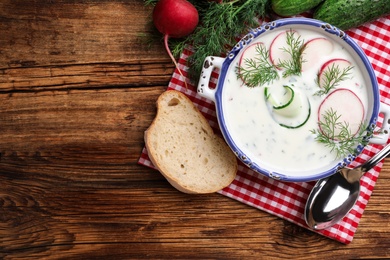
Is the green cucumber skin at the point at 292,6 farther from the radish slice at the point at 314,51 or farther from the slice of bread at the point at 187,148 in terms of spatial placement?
the slice of bread at the point at 187,148

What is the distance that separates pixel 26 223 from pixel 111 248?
36cm

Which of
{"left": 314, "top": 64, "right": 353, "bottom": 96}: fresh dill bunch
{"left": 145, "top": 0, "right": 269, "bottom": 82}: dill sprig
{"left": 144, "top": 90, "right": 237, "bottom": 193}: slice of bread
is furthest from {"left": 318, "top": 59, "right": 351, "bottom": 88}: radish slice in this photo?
{"left": 144, "top": 90, "right": 237, "bottom": 193}: slice of bread

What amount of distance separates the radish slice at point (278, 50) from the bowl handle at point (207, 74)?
0.60 ft

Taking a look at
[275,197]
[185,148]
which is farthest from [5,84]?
[275,197]

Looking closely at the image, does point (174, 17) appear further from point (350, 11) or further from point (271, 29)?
point (350, 11)

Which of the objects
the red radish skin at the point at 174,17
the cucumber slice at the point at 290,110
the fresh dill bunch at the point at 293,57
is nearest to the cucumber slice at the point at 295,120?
the cucumber slice at the point at 290,110

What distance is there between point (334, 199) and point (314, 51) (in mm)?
573

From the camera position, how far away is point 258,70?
193 centimetres

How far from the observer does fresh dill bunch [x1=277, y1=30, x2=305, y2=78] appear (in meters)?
1.93

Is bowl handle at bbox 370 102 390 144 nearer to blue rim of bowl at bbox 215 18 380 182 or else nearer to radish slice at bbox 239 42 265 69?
blue rim of bowl at bbox 215 18 380 182

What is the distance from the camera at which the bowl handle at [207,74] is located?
76.2 inches

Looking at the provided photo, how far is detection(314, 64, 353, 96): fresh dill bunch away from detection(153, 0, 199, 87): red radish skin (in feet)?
1.69

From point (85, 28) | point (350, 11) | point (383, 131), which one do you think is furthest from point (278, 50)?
point (85, 28)

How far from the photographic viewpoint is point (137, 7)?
2145 millimetres
